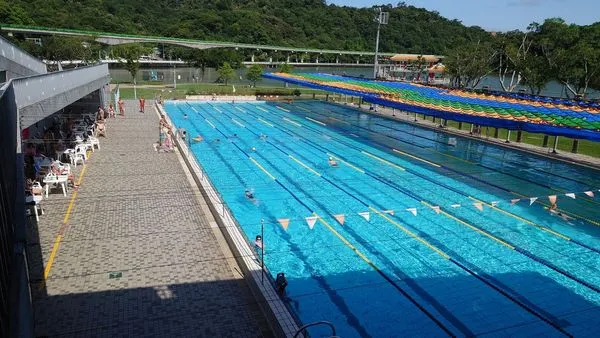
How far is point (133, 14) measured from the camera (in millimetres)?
94875

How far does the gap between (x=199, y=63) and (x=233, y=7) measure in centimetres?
5679

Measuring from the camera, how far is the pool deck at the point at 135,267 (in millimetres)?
6797

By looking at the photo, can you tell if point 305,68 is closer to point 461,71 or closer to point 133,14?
point 133,14

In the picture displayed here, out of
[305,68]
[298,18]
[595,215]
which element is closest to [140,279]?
[595,215]

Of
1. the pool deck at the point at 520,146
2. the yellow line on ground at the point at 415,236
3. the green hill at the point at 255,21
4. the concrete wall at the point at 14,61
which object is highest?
the green hill at the point at 255,21

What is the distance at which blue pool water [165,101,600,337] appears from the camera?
8.27 metres

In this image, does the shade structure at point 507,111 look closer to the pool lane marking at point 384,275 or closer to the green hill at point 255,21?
the pool lane marking at point 384,275

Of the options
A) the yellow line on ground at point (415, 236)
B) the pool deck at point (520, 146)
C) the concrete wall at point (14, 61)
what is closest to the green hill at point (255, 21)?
the pool deck at point (520, 146)

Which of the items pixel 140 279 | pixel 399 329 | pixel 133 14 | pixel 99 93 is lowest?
pixel 399 329

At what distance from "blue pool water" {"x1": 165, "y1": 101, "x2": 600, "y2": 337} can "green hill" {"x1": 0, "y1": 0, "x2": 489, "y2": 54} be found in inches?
1804

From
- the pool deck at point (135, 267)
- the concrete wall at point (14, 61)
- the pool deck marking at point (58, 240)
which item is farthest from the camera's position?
the concrete wall at point (14, 61)

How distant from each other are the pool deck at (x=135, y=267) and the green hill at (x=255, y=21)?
55.7m

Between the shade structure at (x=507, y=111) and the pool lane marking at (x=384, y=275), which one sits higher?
the shade structure at (x=507, y=111)

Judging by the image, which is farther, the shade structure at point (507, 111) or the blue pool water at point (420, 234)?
the shade structure at point (507, 111)
